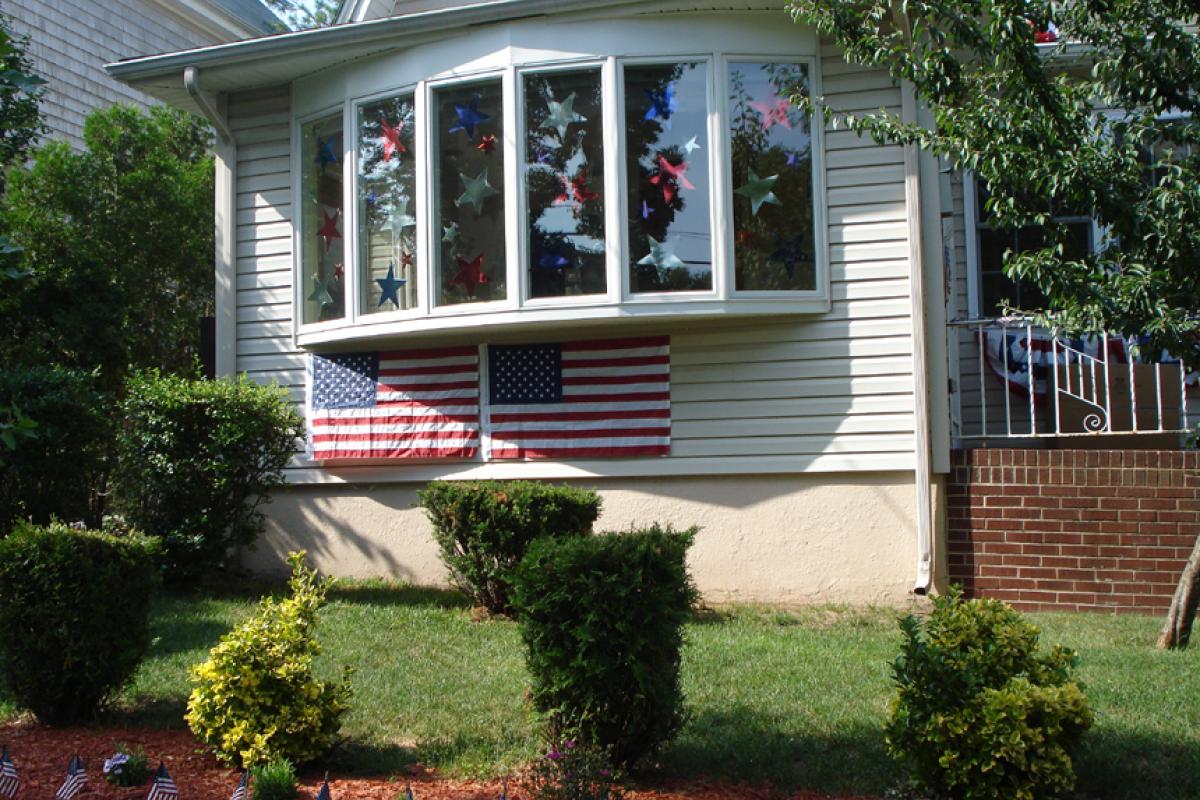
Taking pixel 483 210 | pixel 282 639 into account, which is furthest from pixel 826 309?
pixel 282 639

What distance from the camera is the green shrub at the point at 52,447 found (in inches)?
354

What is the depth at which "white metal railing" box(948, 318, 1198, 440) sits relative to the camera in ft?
29.7

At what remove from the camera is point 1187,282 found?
16.2 ft

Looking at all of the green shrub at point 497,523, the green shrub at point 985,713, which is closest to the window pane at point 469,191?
the green shrub at point 497,523

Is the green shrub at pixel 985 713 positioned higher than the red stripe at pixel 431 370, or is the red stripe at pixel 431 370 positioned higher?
the red stripe at pixel 431 370

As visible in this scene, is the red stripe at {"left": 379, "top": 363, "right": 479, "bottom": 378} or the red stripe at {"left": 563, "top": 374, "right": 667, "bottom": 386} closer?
the red stripe at {"left": 563, "top": 374, "right": 667, "bottom": 386}

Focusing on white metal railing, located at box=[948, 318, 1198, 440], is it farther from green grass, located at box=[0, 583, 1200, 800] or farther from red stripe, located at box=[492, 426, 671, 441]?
red stripe, located at box=[492, 426, 671, 441]

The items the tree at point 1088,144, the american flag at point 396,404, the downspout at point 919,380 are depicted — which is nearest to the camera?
the tree at point 1088,144

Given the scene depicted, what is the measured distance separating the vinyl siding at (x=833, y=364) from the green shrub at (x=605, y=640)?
4424 mm

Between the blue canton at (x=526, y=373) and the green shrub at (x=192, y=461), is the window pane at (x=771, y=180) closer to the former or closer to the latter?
the blue canton at (x=526, y=373)

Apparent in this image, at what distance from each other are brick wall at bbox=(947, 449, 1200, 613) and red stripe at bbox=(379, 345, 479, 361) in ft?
13.7

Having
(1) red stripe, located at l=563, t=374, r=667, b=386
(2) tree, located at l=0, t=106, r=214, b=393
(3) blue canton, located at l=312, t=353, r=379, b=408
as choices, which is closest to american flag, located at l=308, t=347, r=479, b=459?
(3) blue canton, located at l=312, t=353, r=379, b=408

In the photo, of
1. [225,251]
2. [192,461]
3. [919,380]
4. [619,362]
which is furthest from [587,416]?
[225,251]

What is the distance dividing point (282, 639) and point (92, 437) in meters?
5.07
